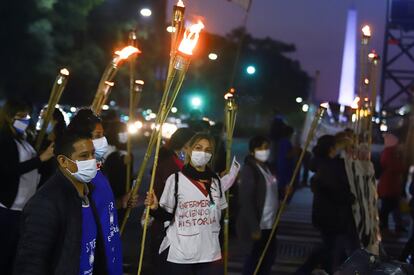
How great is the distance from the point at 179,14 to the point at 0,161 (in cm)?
227

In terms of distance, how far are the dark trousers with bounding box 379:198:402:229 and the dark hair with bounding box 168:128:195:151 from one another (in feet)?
21.4

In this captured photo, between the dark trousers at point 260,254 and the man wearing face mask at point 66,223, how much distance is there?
9.97 feet

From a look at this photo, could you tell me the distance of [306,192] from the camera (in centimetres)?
1781

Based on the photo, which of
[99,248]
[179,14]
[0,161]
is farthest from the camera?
[0,161]

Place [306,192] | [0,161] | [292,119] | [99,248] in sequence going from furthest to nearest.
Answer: [292,119] → [306,192] → [0,161] → [99,248]

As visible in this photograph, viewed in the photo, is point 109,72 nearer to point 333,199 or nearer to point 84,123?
point 84,123

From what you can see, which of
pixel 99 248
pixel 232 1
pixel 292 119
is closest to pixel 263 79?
pixel 292 119

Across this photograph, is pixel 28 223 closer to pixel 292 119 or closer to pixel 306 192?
pixel 306 192

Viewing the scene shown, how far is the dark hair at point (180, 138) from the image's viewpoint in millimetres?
5770

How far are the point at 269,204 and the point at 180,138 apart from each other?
4.28 feet

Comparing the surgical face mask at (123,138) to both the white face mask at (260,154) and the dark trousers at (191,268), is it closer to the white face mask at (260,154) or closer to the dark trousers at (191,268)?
the white face mask at (260,154)

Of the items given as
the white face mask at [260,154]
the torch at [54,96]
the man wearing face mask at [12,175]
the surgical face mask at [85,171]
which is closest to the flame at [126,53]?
the torch at [54,96]

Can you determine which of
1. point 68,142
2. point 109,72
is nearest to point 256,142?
point 109,72

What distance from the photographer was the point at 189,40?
4.38 meters
